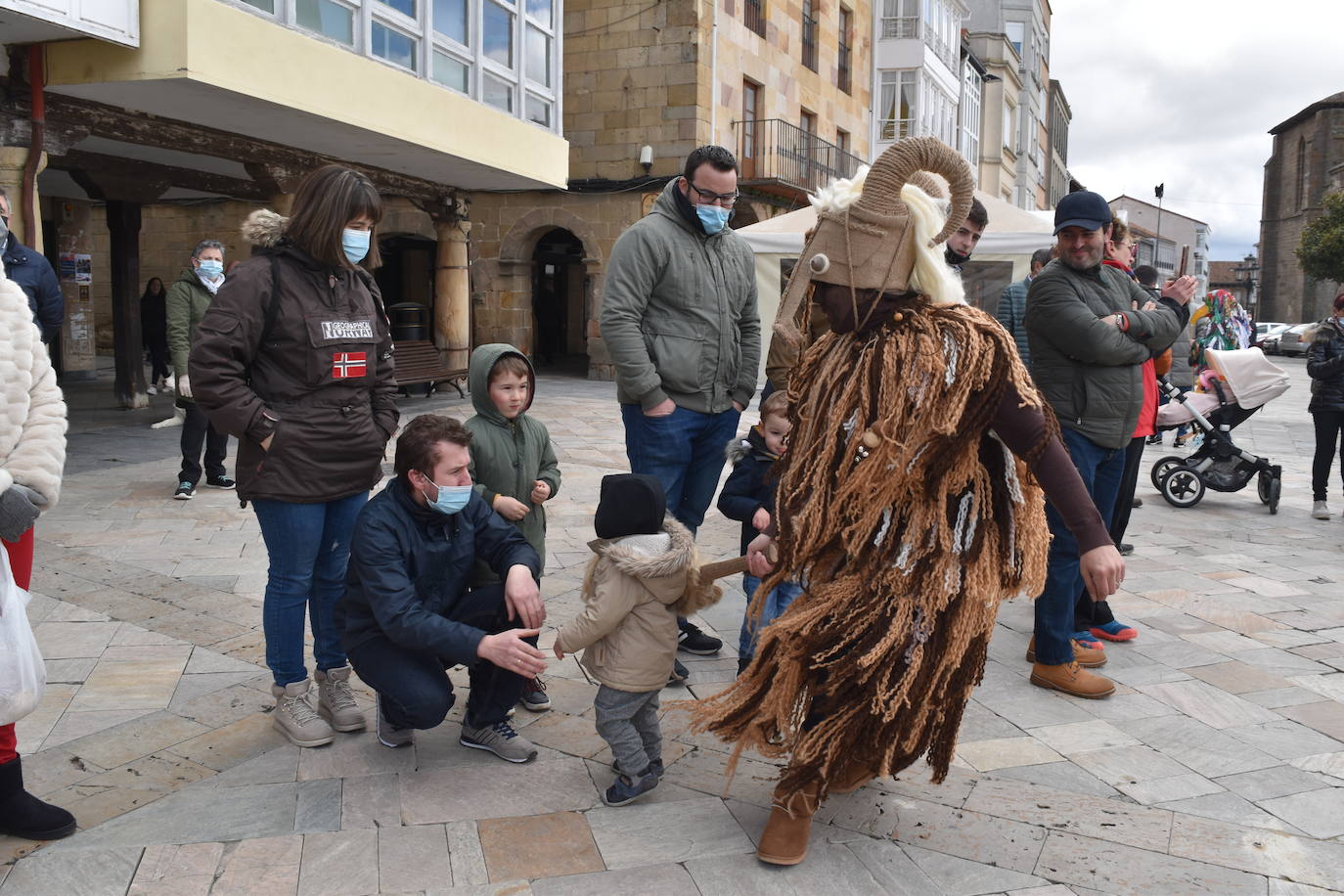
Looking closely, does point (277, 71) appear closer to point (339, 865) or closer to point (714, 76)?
point (339, 865)

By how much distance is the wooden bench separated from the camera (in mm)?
13297

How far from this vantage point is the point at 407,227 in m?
20.5

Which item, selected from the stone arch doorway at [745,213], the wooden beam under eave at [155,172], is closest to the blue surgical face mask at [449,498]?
the wooden beam under eave at [155,172]

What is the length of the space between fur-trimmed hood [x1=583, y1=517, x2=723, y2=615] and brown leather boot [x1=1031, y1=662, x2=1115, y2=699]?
171 centimetres

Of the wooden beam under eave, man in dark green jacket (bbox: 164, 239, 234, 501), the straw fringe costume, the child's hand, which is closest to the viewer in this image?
the straw fringe costume

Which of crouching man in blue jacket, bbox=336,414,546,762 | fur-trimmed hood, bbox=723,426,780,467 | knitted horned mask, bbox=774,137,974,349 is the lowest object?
crouching man in blue jacket, bbox=336,414,546,762

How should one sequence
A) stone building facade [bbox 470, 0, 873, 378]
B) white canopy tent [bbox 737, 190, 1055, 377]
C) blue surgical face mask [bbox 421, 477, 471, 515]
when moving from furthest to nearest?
1. stone building facade [bbox 470, 0, 873, 378]
2. white canopy tent [bbox 737, 190, 1055, 377]
3. blue surgical face mask [bbox 421, 477, 471, 515]

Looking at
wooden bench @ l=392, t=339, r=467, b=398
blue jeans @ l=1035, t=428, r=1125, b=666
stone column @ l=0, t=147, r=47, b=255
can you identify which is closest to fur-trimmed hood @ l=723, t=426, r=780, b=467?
blue jeans @ l=1035, t=428, r=1125, b=666

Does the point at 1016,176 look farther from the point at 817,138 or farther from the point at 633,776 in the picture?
the point at 633,776

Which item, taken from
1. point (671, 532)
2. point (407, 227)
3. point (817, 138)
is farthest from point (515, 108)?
point (817, 138)

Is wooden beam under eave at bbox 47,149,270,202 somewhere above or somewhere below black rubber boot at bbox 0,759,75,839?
above

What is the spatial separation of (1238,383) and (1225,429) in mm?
387

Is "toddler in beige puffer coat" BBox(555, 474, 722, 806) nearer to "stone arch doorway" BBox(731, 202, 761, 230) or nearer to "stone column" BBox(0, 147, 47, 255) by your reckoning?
"stone column" BBox(0, 147, 47, 255)

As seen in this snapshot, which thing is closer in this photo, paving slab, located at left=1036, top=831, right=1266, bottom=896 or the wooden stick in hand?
paving slab, located at left=1036, top=831, right=1266, bottom=896
